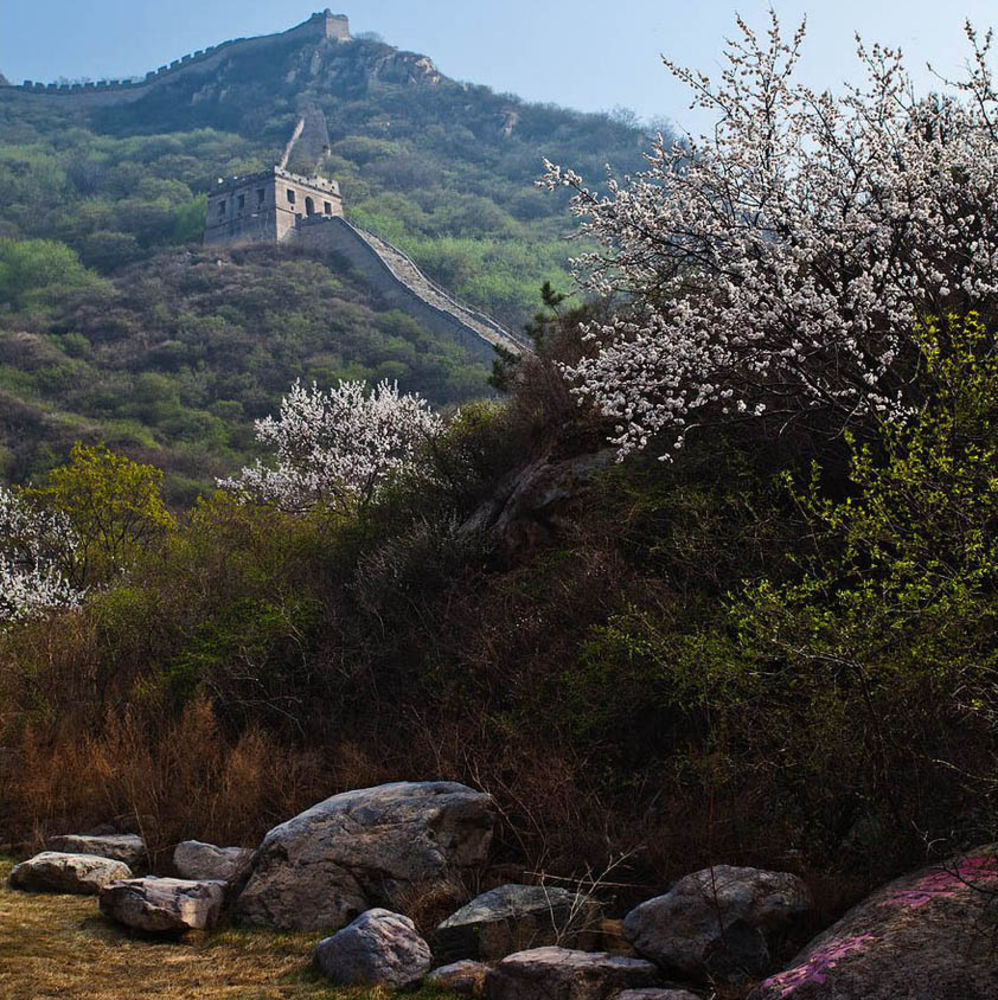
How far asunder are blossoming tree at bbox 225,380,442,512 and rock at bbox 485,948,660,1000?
16057 mm

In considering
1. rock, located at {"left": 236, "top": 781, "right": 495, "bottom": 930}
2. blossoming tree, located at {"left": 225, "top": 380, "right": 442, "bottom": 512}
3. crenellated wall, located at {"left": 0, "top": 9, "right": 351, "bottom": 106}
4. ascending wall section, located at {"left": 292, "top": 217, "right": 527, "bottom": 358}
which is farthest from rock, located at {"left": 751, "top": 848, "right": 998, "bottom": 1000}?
crenellated wall, located at {"left": 0, "top": 9, "right": 351, "bottom": 106}

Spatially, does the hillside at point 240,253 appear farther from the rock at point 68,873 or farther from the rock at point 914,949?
the rock at point 914,949

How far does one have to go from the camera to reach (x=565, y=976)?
5.55m

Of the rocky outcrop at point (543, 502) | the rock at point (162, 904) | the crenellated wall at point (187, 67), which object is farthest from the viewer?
the crenellated wall at point (187, 67)

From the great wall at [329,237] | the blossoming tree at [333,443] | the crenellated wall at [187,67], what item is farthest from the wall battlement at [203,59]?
the blossoming tree at [333,443]

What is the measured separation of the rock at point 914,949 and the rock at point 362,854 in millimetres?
2920

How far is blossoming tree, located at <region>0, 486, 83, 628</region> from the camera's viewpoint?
1847 cm

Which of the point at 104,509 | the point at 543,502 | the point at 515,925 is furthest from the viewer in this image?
the point at 104,509

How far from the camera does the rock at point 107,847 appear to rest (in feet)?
30.0

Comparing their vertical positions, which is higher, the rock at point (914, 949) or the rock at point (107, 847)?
the rock at point (914, 949)

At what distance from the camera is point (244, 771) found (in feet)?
32.7

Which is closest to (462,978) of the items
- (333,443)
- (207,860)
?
(207,860)

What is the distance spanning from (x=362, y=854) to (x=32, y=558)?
1686cm

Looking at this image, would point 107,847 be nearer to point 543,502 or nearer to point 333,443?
point 543,502
